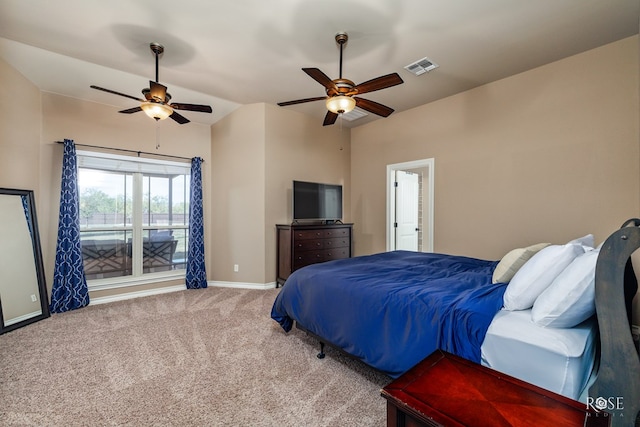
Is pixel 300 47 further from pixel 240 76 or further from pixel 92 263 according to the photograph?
pixel 92 263

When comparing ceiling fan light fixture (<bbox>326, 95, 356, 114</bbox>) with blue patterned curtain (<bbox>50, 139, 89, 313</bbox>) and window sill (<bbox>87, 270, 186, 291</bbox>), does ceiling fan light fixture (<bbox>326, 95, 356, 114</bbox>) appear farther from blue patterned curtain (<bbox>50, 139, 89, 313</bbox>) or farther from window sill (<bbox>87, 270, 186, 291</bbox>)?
window sill (<bbox>87, 270, 186, 291</bbox>)

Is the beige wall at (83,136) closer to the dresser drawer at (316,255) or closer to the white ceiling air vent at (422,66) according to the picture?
the dresser drawer at (316,255)

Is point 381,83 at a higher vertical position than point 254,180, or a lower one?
higher

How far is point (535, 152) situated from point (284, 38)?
317 cm

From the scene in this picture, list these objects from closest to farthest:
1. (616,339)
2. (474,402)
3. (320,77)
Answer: (474,402), (616,339), (320,77)

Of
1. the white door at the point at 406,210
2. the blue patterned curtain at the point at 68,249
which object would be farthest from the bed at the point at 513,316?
the blue patterned curtain at the point at 68,249

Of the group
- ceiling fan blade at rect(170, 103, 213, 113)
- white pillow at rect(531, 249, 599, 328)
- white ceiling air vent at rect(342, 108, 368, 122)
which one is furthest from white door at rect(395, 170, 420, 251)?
white pillow at rect(531, 249, 599, 328)

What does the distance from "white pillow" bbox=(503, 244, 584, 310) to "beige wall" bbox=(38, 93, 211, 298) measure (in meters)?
4.69

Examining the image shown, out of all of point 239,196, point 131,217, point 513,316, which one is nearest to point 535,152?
point 513,316

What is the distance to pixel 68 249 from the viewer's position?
365cm

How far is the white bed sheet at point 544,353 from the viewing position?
47.7 inches

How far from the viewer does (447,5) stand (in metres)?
2.41

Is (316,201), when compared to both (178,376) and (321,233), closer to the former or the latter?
(321,233)

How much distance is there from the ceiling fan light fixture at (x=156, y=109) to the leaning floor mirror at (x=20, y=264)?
1811 millimetres
